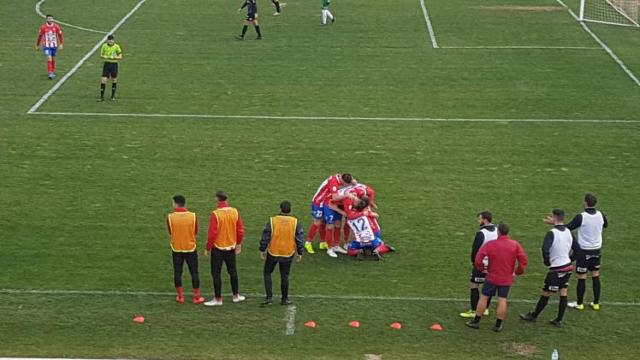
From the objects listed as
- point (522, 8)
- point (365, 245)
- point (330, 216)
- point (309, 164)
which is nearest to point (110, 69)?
point (309, 164)

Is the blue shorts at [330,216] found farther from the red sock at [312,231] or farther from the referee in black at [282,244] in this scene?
the referee in black at [282,244]

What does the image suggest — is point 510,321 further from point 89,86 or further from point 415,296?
point 89,86

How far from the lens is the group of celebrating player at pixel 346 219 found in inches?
731

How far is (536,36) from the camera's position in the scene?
123 feet

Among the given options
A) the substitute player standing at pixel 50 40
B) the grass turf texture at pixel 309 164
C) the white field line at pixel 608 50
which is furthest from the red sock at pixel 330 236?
the white field line at pixel 608 50

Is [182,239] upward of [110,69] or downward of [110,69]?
downward

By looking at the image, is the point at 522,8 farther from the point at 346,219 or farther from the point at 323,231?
the point at 346,219

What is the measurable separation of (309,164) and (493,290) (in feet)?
29.6

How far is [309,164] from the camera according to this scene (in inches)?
951

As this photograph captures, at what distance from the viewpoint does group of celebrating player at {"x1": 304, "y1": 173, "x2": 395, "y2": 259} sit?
18.6 metres

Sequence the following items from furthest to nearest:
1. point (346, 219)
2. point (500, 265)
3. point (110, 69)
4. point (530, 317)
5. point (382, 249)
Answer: point (110, 69)
point (382, 249)
point (346, 219)
point (530, 317)
point (500, 265)

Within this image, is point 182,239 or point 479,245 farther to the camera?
point 182,239

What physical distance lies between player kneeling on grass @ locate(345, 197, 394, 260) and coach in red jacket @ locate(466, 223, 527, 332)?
312 cm

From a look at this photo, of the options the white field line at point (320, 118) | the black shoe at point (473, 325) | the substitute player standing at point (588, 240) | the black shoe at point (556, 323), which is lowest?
the black shoe at point (473, 325)
